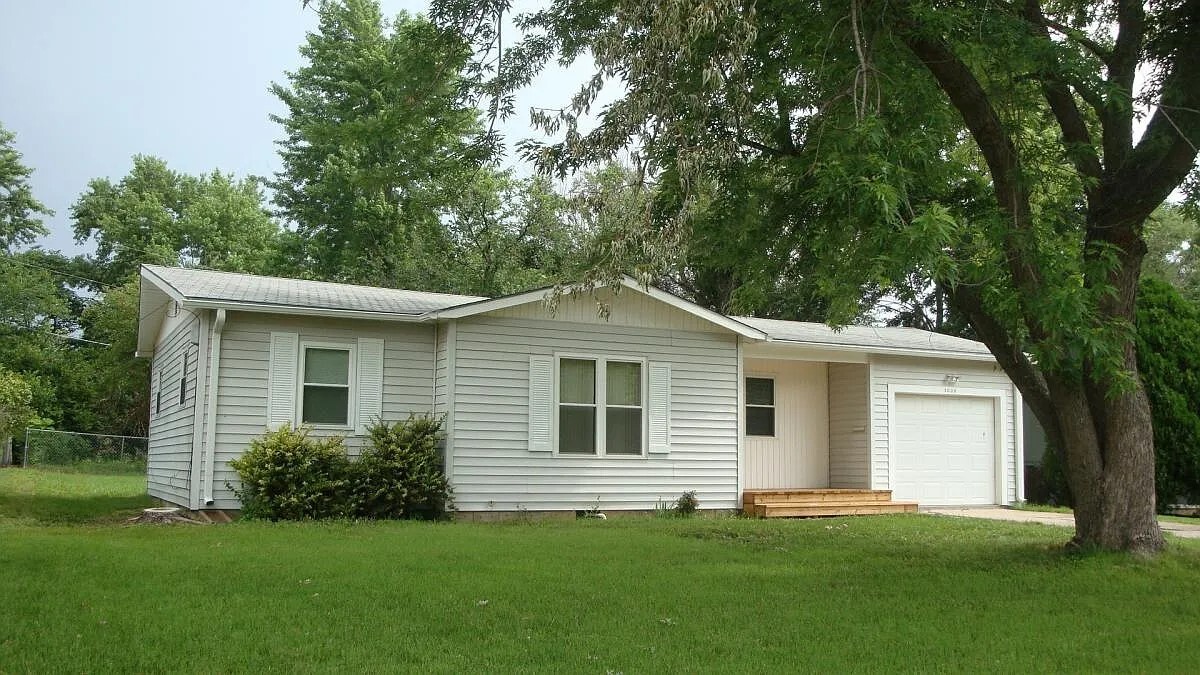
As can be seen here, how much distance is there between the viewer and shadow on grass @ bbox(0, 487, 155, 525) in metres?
13.4

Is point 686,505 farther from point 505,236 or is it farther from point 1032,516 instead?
point 505,236

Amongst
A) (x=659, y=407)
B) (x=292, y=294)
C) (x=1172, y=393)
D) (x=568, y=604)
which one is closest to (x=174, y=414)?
(x=292, y=294)

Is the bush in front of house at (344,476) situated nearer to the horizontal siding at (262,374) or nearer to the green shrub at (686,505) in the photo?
the horizontal siding at (262,374)

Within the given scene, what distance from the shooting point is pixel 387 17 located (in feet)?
117

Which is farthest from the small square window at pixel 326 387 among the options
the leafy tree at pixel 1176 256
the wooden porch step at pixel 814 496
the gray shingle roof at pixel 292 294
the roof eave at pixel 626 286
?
the leafy tree at pixel 1176 256

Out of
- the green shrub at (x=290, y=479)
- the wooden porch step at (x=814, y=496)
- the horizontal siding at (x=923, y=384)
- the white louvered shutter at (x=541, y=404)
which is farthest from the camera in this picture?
the horizontal siding at (x=923, y=384)

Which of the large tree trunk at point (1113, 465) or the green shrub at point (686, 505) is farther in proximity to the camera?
the green shrub at point (686, 505)

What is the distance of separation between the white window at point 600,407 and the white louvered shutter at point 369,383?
2.54 m

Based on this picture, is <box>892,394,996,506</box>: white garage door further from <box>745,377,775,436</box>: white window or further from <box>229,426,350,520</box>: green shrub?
<box>229,426,350,520</box>: green shrub

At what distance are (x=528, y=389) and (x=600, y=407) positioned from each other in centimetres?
115

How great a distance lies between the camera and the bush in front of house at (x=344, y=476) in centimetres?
1277

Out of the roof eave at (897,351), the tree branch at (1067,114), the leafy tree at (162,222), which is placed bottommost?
the roof eave at (897,351)

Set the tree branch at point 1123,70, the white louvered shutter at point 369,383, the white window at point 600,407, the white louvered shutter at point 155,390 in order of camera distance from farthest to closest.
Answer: the white louvered shutter at point 155,390
the white window at point 600,407
the white louvered shutter at point 369,383
the tree branch at point 1123,70

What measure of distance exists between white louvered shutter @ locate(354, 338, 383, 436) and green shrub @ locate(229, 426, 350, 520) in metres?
0.86
